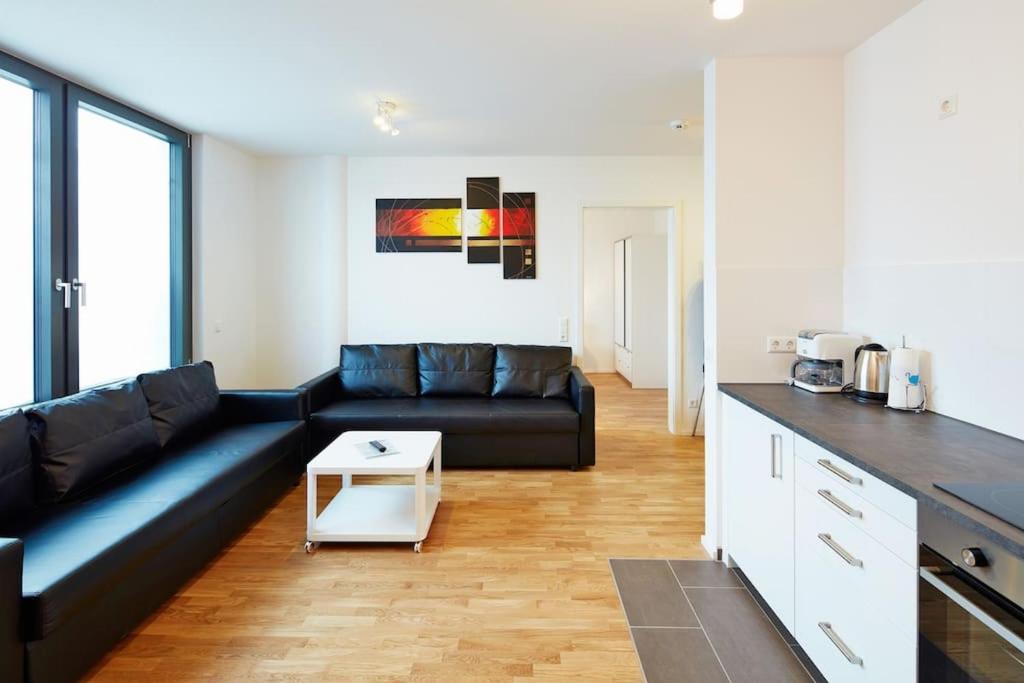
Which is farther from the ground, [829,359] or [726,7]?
[726,7]

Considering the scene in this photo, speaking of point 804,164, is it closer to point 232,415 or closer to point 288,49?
point 288,49

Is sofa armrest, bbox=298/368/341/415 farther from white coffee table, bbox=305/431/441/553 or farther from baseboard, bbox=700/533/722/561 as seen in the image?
baseboard, bbox=700/533/722/561

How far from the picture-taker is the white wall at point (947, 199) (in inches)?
67.3

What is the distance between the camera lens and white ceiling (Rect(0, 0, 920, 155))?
2188 mm

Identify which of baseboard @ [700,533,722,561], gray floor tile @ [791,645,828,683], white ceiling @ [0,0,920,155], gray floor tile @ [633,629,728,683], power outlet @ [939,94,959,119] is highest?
white ceiling @ [0,0,920,155]

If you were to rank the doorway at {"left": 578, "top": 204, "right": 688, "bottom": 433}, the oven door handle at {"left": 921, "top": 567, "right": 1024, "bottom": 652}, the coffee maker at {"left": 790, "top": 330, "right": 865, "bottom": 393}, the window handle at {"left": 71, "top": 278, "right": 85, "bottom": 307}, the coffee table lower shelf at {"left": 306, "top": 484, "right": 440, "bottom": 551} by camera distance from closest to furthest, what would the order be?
the oven door handle at {"left": 921, "top": 567, "right": 1024, "bottom": 652} < the coffee maker at {"left": 790, "top": 330, "right": 865, "bottom": 393} < the coffee table lower shelf at {"left": 306, "top": 484, "right": 440, "bottom": 551} < the window handle at {"left": 71, "top": 278, "right": 85, "bottom": 307} < the doorway at {"left": 578, "top": 204, "right": 688, "bottom": 433}

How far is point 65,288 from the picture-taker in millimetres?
2887

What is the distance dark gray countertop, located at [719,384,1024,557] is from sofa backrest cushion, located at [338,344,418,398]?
2.91 metres

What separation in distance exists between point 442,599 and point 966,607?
5.86ft

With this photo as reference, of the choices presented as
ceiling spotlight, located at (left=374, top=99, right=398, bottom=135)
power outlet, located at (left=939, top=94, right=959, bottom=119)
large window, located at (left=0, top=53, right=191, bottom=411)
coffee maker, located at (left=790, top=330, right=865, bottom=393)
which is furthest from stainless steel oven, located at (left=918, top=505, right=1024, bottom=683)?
large window, located at (left=0, top=53, right=191, bottom=411)

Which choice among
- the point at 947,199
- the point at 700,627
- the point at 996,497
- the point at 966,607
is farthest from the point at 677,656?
the point at 947,199

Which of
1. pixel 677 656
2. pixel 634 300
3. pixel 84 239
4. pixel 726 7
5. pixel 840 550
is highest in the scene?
pixel 726 7

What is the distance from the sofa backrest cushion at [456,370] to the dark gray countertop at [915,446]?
2527 millimetres

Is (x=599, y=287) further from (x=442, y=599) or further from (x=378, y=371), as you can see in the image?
(x=442, y=599)
